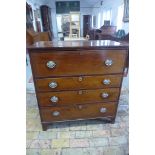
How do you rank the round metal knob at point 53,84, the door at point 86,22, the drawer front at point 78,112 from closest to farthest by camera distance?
the round metal knob at point 53,84 → the drawer front at point 78,112 → the door at point 86,22

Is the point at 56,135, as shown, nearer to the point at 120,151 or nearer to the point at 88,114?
the point at 88,114

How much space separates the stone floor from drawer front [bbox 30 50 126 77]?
61cm

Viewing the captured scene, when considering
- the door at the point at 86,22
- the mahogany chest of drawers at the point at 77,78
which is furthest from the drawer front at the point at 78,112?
the door at the point at 86,22

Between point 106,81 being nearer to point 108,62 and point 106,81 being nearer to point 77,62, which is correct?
point 108,62

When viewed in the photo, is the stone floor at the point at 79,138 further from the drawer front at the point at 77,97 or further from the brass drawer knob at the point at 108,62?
the brass drawer knob at the point at 108,62

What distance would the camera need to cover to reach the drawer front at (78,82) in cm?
127

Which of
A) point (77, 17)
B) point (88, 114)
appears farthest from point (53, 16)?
point (88, 114)

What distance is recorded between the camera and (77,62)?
122cm

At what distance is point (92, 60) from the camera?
1.24 meters

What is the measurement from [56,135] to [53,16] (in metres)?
10.4

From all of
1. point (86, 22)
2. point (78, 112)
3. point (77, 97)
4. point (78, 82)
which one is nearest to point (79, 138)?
point (78, 112)

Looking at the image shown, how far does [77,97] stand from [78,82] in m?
0.16

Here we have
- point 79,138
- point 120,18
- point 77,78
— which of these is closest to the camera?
point 77,78
